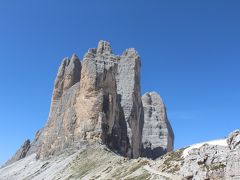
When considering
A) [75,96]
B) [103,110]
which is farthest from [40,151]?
[103,110]

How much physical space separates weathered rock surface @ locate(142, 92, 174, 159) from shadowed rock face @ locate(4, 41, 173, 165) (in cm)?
2411

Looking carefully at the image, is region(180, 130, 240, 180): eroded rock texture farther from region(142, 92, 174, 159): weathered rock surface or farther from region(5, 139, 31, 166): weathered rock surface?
region(5, 139, 31, 166): weathered rock surface

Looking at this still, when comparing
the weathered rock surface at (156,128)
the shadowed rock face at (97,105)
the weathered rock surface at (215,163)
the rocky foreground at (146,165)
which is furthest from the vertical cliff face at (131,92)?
the weathered rock surface at (215,163)

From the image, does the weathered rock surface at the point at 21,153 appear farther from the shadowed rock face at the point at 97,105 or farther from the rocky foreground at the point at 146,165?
the shadowed rock face at the point at 97,105

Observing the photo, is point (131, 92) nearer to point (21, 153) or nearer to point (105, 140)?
point (105, 140)

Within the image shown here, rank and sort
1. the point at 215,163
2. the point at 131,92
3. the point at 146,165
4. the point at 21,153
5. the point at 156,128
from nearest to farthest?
the point at 215,163 < the point at 146,165 < the point at 131,92 < the point at 21,153 < the point at 156,128

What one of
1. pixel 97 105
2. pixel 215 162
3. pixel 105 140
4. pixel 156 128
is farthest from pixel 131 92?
pixel 215 162

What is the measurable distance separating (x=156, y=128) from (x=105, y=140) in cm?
6851

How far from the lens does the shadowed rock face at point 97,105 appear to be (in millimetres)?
81125

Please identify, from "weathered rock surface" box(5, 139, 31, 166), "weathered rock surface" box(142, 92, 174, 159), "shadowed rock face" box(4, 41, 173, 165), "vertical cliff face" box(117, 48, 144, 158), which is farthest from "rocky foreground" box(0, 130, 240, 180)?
"weathered rock surface" box(142, 92, 174, 159)

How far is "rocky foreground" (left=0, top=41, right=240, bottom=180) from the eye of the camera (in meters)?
30.2

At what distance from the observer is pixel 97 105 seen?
81.5 m

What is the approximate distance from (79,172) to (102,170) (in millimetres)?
7121

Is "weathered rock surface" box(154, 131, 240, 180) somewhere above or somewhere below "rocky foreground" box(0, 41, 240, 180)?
below
